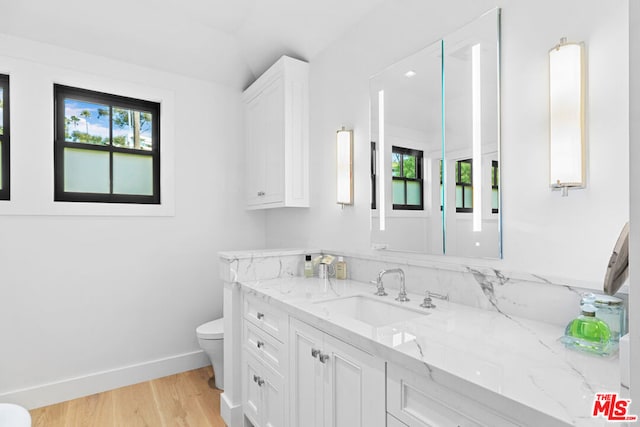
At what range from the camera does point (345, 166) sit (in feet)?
7.41

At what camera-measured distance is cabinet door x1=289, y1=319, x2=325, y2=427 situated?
4.66 ft

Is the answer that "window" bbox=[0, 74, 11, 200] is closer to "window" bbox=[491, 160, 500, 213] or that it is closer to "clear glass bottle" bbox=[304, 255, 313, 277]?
"clear glass bottle" bbox=[304, 255, 313, 277]

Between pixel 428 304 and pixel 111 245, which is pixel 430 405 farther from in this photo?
pixel 111 245

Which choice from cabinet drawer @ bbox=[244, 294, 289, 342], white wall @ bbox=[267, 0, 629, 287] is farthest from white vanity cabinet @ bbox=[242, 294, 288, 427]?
white wall @ bbox=[267, 0, 629, 287]

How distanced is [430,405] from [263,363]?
1063 millimetres

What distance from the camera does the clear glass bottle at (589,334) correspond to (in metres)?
0.98

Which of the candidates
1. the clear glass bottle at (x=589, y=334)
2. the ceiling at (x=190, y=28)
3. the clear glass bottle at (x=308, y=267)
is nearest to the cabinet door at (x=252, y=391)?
the clear glass bottle at (x=308, y=267)

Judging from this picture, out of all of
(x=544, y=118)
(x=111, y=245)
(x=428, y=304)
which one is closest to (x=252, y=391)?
(x=428, y=304)

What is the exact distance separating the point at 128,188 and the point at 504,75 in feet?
8.66

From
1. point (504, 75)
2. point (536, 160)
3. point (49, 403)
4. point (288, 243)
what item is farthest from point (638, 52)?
point (49, 403)

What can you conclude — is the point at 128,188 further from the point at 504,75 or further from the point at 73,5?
the point at 504,75

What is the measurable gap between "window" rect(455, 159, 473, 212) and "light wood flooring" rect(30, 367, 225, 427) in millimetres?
1882

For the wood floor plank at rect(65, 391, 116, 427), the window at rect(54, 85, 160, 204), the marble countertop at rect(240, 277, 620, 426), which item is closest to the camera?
the marble countertop at rect(240, 277, 620, 426)

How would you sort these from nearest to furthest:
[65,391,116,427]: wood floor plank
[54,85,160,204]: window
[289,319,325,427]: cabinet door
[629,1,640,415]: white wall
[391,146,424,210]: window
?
[629,1,640,415]: white wall
[289,319,325,427]: cabinet door
[391,146,424,210]: window
[65,391,116,427]: wood floor plank
[54,85,160,204]: window
